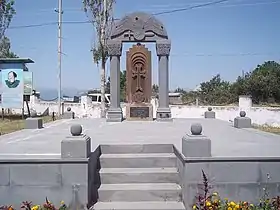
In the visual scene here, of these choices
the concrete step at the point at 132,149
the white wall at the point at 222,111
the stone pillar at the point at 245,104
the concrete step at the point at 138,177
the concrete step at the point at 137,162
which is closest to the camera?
the concrete step at the point at 138,177

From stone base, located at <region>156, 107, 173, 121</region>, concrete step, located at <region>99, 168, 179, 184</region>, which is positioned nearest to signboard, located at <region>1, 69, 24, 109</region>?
stone base, located at <region>156, 107, 173, 121</region>

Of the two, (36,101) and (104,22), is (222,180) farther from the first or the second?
(36,101)

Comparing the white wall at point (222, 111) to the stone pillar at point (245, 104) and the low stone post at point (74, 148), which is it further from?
the low stone post at point (74, 148)

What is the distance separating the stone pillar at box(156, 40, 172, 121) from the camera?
1136 cm

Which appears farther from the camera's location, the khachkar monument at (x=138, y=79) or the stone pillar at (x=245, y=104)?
the stone pillar at (x=245, y=104)

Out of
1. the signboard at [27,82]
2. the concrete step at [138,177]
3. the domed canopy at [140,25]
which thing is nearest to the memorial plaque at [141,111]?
the domed canopy at [140,25]

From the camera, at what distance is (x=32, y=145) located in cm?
548

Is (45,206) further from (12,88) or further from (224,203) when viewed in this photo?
(12,88)

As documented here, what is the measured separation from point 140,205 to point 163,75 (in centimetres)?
772

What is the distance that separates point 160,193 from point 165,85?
7393 millimetres

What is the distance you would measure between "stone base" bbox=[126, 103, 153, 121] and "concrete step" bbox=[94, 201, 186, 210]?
7.24 meters

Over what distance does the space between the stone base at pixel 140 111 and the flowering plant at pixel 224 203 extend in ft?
24.2

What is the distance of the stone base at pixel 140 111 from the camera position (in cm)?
1144

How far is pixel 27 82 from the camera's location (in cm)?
1681
